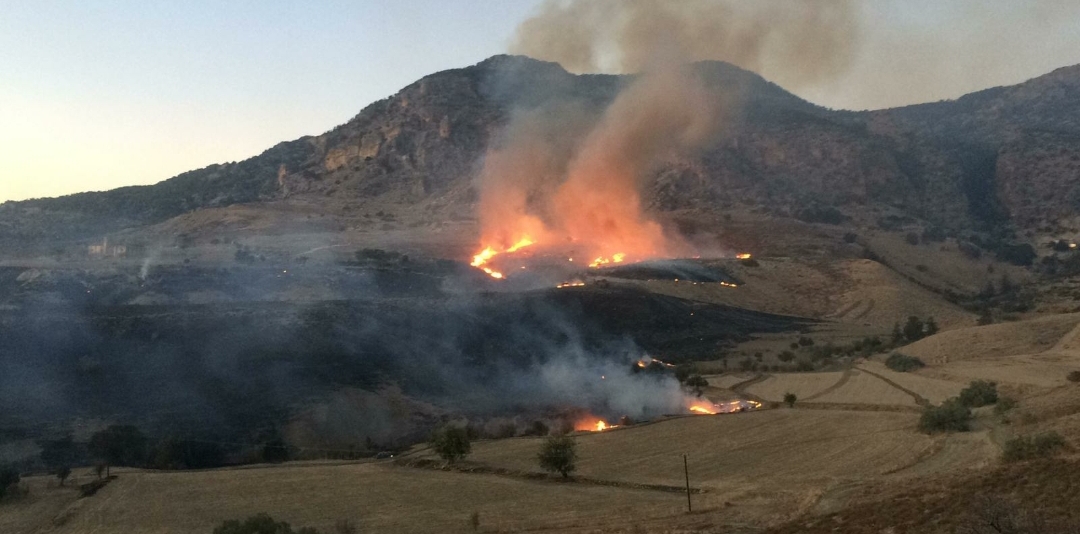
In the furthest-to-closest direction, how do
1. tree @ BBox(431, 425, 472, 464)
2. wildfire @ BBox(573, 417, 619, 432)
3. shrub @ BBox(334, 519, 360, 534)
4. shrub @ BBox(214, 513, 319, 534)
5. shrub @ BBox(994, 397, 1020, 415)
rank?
wildfire @ BBox(573, 417, 619, 432) → tree @ BBox(431, 425, 472, 464) → shrub @ BBox(994, 397, 1020, 415) → shrub @ BBox(334, 519, 360, 534) → shrub @ BBox(214, 513, 319, 534)

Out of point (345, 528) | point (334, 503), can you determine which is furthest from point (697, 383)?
point (345, 528)

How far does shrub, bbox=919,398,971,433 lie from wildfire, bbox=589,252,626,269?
2691 inches

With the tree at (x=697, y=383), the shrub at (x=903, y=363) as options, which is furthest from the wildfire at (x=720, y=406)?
the shrub at (x=903, y=363)

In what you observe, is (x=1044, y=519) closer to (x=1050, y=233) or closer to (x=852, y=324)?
(x=852, y=324)

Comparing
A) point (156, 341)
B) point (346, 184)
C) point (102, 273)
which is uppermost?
point (346, 184)

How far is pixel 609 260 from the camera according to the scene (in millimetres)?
107250

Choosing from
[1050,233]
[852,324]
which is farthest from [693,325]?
[1050,233]

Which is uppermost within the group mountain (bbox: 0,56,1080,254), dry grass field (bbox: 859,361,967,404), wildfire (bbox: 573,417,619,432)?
mountain (bbox: 0,56,1080,254)

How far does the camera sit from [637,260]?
10625 cm

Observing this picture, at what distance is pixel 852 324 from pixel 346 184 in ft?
A: 316

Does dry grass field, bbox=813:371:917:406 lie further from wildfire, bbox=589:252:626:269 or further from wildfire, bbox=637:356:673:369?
wildfire, bbox=589:252:626:269

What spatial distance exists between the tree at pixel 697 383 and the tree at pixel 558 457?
69.7ft

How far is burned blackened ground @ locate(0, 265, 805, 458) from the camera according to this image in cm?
4878

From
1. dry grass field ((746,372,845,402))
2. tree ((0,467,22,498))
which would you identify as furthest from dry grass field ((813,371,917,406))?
tree ((0,467,22,498))
